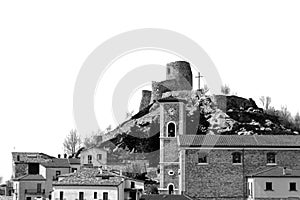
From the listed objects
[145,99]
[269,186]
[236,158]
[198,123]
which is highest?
[145,99]

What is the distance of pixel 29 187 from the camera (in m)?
71.6

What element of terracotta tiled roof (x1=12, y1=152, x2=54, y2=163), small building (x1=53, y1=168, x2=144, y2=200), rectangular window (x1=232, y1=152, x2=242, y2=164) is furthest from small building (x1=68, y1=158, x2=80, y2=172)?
rectangular window (x1=232, y1=152, x2=242, y2=164)

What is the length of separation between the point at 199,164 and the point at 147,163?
2980 cm

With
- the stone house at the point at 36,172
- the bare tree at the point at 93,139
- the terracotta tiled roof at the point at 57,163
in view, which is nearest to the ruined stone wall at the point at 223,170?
Result: the stone house at the point at 36,172

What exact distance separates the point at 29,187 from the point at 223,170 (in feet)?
85.6

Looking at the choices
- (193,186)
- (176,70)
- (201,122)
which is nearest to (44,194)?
(193,186)

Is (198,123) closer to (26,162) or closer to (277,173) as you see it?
(26,162)

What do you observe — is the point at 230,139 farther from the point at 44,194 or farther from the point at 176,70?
the point at 176,70

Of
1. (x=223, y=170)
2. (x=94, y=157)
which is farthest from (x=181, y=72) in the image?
(x=223, y=170)

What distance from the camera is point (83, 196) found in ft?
178

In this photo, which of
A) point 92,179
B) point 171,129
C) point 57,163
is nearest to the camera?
point 92,179

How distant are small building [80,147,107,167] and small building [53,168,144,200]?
2713 centimetres

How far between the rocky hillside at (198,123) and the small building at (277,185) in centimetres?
3303

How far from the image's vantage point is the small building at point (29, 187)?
232 ft
